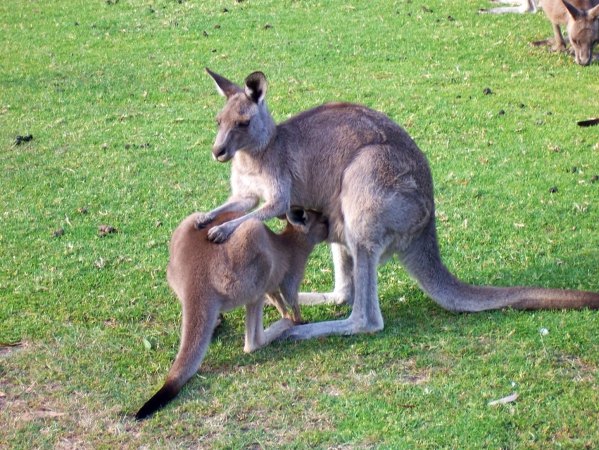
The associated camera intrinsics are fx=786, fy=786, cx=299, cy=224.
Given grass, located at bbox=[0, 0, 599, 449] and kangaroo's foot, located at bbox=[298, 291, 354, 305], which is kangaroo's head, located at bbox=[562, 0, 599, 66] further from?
kangaroo's foot, located at bbox=[298, 291, 354, 305]

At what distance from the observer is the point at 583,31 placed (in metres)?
10.3

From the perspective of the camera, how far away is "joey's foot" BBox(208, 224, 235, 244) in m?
4.51

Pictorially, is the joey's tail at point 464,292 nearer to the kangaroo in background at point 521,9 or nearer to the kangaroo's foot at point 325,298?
the kangaroo's foot at point 325,298

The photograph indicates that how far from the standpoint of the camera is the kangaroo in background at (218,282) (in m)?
4.15

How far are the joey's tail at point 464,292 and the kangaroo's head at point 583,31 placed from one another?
6.34 metres

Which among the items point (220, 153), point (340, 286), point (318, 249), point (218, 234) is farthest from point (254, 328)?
point (318, 249)

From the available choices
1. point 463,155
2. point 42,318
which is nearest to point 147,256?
point 42,318

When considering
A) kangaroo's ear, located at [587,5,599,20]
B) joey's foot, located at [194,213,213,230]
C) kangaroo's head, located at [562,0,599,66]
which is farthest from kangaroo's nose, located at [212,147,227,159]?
kangaroo's ear, located at [587,5,599,20]

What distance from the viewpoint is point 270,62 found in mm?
10570

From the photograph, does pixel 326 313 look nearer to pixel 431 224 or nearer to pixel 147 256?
pixel 431 224

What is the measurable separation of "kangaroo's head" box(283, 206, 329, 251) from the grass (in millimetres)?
541

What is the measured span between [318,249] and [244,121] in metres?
1.76

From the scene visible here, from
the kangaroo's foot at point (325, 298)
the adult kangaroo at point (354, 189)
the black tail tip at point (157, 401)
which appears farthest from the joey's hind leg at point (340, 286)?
the black tail tip at point (157, 401)

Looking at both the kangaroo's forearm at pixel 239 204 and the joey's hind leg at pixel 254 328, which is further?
the kangaroo's forearm at pixel 239 204
